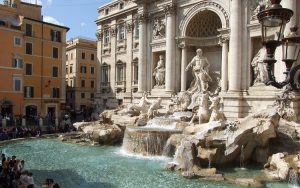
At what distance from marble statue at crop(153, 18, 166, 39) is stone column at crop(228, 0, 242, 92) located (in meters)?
7.73

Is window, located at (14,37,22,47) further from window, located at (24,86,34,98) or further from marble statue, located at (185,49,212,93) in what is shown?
marble statue, located at (185,49,212,93)

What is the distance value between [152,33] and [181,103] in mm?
7978

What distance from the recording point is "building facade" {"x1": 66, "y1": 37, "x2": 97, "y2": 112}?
168 ft

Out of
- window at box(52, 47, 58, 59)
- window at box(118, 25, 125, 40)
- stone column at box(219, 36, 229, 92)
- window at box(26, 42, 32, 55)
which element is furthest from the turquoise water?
window at box(52, 47, 58, 59)

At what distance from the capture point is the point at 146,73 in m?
31.5

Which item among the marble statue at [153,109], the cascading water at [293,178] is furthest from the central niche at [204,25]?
the cascading water at [293,178]

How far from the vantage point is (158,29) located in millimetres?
30156

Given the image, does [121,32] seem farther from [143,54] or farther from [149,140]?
[149,140]

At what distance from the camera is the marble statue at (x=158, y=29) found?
29.9 m

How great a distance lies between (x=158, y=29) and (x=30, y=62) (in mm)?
15619

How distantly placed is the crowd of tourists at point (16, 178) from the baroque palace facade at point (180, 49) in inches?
584

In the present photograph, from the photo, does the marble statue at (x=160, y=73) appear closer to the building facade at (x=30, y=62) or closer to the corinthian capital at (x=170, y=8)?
the corinthian capital at (x=170, y=8)

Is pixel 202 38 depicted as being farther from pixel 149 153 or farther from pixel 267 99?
pixel 149 153

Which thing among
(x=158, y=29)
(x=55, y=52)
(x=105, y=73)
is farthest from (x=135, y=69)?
(x=55, y=52)
